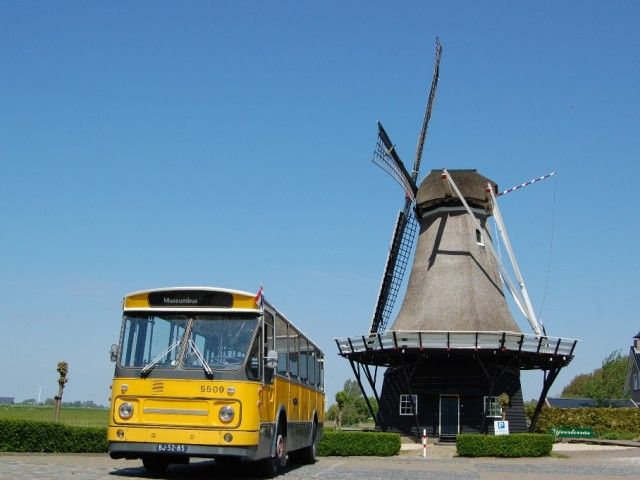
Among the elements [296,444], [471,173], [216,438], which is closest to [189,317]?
[216,438]

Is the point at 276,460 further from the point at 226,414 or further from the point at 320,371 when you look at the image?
the point at 320,371

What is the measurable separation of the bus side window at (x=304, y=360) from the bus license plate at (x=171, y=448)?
5.12m

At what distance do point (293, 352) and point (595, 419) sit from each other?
44088mm

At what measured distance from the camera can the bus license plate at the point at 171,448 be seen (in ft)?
39.7

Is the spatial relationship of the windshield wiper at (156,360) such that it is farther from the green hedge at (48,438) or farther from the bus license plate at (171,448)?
the green hedge at (48,438)

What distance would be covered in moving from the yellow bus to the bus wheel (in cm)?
106

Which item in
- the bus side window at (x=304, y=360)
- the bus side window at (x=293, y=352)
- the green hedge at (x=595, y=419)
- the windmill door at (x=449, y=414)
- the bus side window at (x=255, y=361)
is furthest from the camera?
the green hedge at (x=595, y=419)

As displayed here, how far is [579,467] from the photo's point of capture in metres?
22.2

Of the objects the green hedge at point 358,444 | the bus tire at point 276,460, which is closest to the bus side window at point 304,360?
the bus tire at point 276,460

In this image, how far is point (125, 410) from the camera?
12469mm

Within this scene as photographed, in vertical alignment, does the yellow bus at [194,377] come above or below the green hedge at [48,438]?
above

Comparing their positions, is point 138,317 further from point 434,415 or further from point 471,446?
point 434,415

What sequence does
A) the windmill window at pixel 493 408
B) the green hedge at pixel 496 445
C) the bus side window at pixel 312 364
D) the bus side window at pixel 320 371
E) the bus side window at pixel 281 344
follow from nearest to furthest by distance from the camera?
the bus side window at pixel 281 344, the bus side window at pixel 312 364, the bus side window at pixel 320 371, the green hedge at pixel 496 445, the windmill window at pixel 493 408

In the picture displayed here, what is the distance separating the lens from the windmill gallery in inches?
1293
